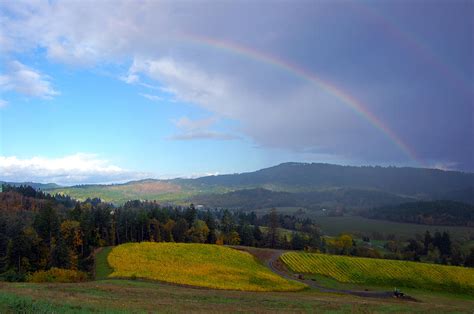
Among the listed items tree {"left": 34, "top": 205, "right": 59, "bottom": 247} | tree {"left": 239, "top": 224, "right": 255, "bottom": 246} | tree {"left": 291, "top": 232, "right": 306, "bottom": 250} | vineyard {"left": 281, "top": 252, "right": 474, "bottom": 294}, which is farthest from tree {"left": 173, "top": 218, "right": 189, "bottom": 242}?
tree {"left": 34, "top": 205, "right": 59, "bottom": 247}

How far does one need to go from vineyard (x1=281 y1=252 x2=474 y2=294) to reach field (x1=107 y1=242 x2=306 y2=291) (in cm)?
1393

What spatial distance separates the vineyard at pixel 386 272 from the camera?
78.2m

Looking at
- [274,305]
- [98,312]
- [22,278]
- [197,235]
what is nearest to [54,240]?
[22,278]

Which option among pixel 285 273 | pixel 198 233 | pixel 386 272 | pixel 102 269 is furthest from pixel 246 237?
pixel 102 269

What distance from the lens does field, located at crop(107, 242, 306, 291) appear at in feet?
194

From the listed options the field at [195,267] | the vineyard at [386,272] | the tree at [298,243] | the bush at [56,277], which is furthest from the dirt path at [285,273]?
the bush at [56,277]

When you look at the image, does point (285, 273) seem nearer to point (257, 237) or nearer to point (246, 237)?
point (246, 237)

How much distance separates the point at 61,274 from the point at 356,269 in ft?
205

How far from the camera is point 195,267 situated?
229ft

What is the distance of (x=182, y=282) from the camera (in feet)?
186

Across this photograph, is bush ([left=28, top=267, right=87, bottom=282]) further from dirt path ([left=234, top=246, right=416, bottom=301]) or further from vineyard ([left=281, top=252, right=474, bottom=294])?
vineyard ([left=281, top=252, right=474, bottom=294])

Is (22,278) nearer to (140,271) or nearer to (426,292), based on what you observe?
(140,271)

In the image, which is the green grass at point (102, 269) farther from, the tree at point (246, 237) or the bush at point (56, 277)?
the tree at point (246, 237)

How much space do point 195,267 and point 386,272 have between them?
145 feet
